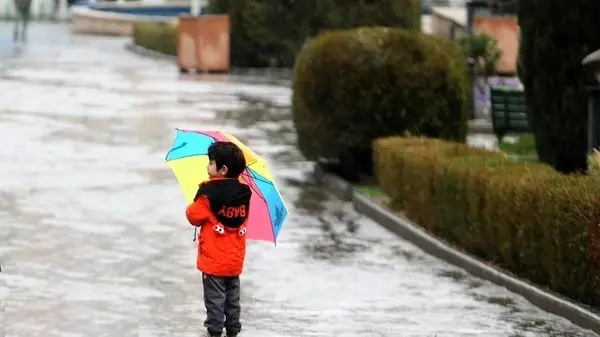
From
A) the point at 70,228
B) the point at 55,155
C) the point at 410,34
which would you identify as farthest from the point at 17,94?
the point at 70,228

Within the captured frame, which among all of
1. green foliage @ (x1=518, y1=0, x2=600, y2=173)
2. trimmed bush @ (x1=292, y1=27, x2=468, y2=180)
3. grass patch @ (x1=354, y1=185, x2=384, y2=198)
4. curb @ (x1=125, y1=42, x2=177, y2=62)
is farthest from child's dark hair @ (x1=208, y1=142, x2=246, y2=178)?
curb @ (x1=125, y1=42, x2=177, y2=62)

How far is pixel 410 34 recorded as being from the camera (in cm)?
1794

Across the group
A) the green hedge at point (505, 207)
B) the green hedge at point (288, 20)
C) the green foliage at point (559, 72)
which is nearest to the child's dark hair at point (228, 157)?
the green hedge at point (505, 207)

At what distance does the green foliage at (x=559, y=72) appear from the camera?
16.4m

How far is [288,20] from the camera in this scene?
1590 inches

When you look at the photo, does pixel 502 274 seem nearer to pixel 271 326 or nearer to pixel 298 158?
pixel 271 326

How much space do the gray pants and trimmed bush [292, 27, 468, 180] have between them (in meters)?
8.40

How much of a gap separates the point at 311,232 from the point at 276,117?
11.5m

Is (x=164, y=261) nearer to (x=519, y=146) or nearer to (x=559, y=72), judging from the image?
(x=559, y=72)

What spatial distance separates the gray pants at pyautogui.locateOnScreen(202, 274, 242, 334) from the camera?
9117mm

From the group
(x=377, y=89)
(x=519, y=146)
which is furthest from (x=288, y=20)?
(x=377, y=89)

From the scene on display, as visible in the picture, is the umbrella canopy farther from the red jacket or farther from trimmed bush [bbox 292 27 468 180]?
trimmed bush [bbox 292 27 468 180]

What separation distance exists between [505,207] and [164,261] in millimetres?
2895

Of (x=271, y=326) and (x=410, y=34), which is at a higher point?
(x=410, y=34)
